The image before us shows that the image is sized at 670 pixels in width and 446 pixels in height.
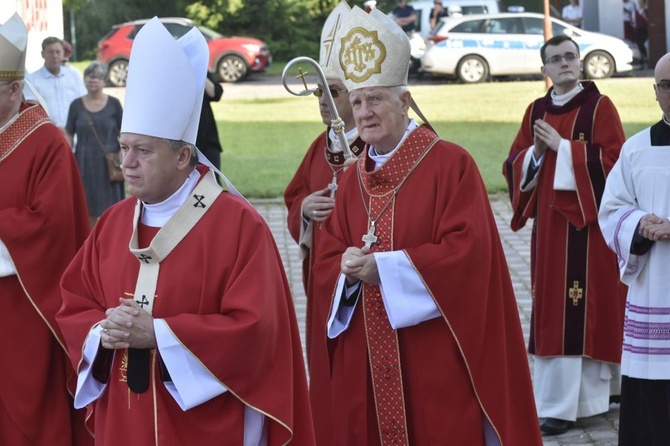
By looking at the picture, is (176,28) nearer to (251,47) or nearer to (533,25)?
(251,47)

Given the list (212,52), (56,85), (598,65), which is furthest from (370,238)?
(212,52)

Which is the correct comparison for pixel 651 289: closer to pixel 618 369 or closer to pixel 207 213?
pixel 618 369

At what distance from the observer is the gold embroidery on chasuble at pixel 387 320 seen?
497cm

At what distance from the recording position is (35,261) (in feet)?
18.4

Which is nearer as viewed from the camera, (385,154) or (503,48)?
(385,154)

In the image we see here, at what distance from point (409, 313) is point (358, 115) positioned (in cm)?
79

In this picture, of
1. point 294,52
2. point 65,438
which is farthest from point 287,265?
point 294,52

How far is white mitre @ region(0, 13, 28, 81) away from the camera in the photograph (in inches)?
217

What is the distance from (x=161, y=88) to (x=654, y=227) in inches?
98.6

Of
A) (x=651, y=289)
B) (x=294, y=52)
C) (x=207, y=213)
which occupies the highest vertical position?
(x=207, y=213)

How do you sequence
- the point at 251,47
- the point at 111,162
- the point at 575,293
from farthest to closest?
the point at 251,47 < the point at 111,162 < the point at 575,293

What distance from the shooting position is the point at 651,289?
582cm

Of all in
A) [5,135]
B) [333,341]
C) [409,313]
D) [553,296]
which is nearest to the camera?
[409,313]

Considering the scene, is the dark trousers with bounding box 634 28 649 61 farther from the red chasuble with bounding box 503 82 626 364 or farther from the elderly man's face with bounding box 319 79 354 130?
the elderly man's face with bounding box 319 79 354 130
